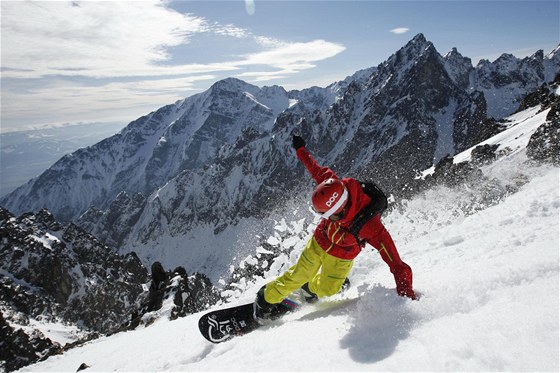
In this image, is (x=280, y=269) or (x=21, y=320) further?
(x=21, y=320)

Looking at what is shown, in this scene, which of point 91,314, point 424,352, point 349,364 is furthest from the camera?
point 91,314

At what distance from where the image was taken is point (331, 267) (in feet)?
19.0

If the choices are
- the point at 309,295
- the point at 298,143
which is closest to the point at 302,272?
the point at 309,295

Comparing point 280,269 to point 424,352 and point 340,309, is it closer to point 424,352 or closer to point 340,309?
point 340,309

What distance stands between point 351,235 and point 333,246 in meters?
0.36

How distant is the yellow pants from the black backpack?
67 cm

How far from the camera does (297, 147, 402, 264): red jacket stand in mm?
5320

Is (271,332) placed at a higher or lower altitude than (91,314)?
higher

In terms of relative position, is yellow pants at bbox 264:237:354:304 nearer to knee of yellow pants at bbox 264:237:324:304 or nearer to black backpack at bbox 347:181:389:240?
knee of yellow pants at bbox 264:237:324:304

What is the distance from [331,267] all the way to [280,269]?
681cm

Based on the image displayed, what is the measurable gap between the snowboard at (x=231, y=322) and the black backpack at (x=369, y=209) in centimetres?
206

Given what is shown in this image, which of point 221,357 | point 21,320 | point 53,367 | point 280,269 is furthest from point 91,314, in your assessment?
point 221,357

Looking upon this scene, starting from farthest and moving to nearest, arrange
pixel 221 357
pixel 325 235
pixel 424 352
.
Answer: pixel 325 235, pixel 221 357, pixel 424 352

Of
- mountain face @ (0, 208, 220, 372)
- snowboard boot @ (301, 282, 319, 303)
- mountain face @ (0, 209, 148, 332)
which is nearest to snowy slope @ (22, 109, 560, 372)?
snowboard boot @ (301, 282, 319, 303)
